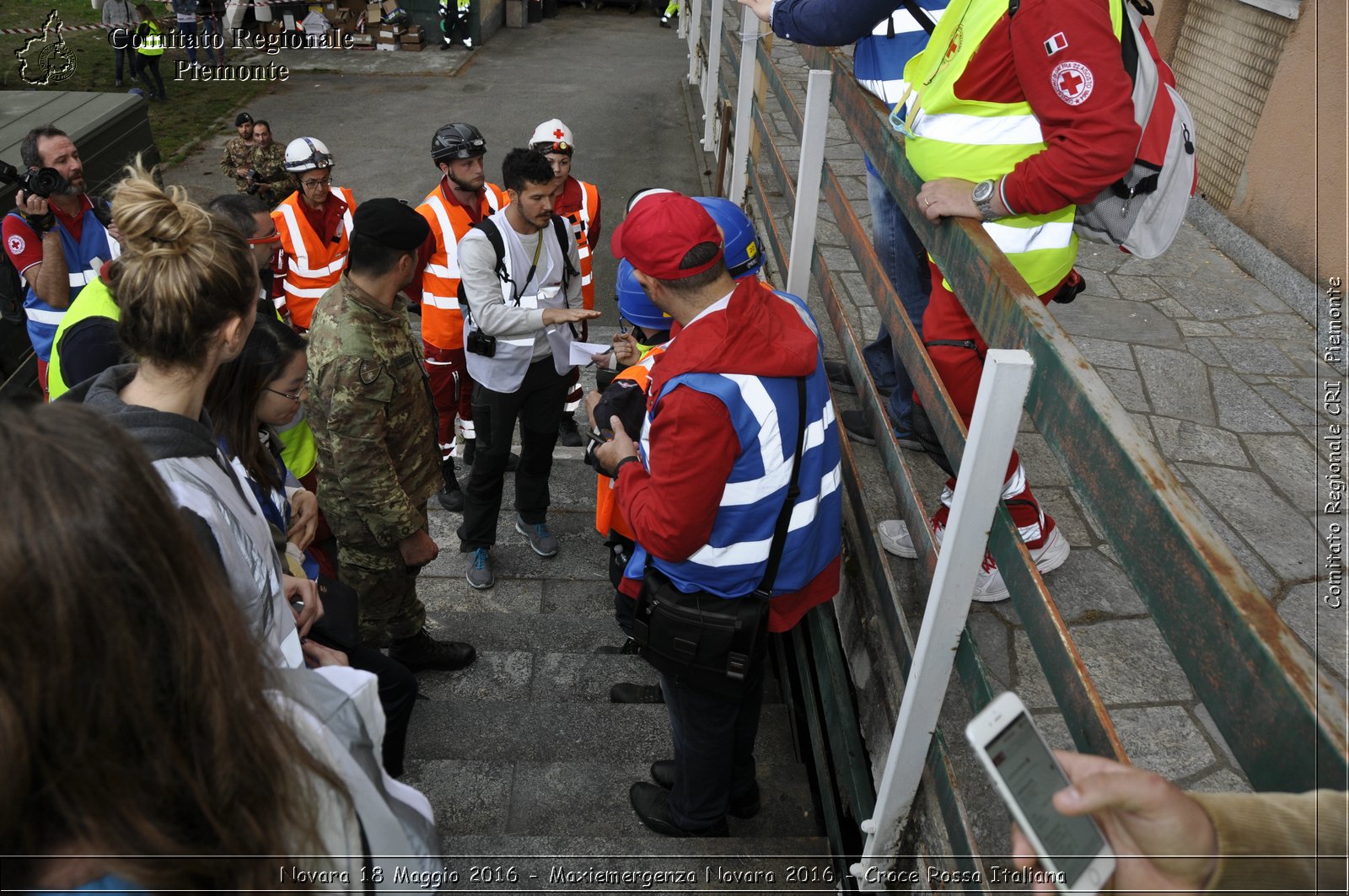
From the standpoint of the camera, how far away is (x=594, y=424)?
10.2 ft

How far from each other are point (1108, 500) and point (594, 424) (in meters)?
1.86

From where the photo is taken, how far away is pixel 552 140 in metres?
5.81

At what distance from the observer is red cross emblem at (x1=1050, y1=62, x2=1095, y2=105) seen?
89.4 inches

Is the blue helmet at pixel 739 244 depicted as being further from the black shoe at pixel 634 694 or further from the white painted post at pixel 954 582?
the black shoe at pixel 634 694

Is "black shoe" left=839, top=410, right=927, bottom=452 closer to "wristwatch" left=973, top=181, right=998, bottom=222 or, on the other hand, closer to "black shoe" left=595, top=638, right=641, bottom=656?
"black shoe" left=595, top=638, right=641, bottom=656

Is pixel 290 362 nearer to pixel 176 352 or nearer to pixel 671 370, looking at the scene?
pixel 176 352

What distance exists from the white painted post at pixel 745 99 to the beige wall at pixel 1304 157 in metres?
3.11

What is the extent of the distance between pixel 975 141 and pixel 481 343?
2.64 m

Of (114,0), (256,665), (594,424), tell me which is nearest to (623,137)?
(114,0)

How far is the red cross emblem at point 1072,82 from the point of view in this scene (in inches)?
89.4

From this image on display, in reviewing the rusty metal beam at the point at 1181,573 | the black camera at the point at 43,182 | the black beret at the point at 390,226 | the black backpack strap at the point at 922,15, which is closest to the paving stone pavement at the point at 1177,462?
the rusty metal beam at the point at 1181,573

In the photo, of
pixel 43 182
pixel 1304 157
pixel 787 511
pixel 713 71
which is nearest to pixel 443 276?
pixel 43 182

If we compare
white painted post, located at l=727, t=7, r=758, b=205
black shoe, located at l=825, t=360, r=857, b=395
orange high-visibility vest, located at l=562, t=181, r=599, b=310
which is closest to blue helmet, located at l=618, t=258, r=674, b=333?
black shoe, located at l=825, t=360, r=857, b=395

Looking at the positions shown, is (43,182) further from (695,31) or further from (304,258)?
(695,31)
